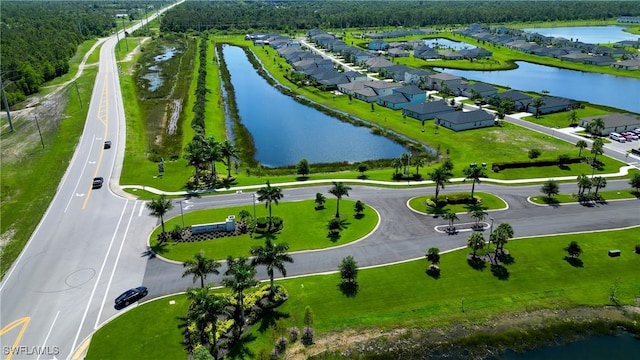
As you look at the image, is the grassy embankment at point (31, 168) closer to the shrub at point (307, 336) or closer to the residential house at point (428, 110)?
the shrub at point (307, 336)

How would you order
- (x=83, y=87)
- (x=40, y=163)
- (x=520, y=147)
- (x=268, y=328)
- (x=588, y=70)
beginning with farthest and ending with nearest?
(x=588, y=70), (x=83, y=87), (x=520, y=147), (x=40, y=163), (x=268, y=328)

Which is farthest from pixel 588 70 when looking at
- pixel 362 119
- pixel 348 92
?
pixel 362 119

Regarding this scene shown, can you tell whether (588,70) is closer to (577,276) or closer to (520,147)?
(520,147)

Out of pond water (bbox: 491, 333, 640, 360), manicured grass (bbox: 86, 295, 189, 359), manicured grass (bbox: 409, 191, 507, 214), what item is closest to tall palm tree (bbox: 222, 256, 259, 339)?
manicured grass (bbox: 86, 295, 189, 359)

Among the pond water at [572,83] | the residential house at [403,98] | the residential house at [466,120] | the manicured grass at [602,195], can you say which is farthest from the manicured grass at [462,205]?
the pond water at [572,83]

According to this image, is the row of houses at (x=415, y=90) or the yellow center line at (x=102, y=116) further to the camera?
the row of houses at (x=415, y=90)

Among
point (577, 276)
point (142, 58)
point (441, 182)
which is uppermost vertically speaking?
point (142, 58)

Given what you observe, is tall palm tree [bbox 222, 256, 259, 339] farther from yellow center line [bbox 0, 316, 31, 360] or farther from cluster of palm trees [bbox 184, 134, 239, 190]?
cluster of palm trees [bbox 184, 134, 239, 190]
